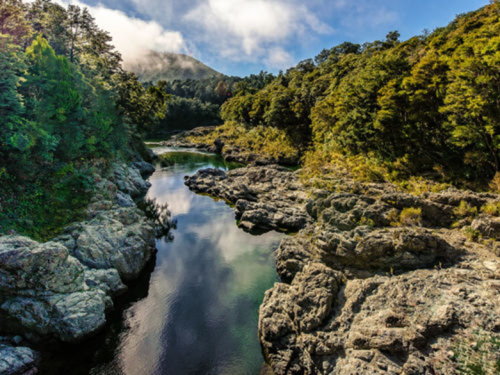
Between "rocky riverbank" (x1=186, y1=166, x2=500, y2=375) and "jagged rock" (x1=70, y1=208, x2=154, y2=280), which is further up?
"rocky riverbank" (x1=186, y1=166, x2=500, y2=375)

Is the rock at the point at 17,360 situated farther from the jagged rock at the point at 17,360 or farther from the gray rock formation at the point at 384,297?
the gray rock formation at the point at 384,297

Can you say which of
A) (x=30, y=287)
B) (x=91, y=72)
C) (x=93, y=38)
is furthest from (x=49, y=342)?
(x=93, y=38)

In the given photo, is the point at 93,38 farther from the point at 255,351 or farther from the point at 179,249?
the point at 255,351

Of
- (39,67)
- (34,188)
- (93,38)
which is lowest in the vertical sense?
(34,188)

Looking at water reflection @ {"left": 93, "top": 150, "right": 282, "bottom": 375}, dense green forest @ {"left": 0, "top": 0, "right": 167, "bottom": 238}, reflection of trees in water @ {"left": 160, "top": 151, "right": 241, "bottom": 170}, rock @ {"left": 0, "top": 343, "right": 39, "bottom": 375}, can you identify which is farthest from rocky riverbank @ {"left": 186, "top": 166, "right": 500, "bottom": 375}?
reflection of trees in water @ {"left": 160, "top": 151, "right": 241, "bottom": 170}

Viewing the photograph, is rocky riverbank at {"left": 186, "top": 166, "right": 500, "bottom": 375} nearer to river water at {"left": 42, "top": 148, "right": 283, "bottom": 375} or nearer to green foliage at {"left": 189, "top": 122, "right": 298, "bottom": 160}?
river water at {"left": 42, "top": 148, "right": 283, "bottom": 375}

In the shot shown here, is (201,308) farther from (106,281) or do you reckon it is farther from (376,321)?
(376,321)

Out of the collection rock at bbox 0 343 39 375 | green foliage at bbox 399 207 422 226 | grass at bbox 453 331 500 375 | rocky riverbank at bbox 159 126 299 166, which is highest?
rocky riverbank at bbox 159 126 299 166

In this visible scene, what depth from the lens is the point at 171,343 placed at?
681 inches

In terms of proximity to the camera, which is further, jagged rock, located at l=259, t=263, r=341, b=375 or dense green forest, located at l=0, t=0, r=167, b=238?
dense green forest, located at l=0, t=0, r=167, b=238

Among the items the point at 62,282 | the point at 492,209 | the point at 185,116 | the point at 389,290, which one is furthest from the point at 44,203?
the point at 185,116

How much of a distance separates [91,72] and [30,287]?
49.2 metres

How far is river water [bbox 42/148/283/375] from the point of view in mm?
15776

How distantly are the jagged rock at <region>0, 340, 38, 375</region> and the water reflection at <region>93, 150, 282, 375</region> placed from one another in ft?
11.0
